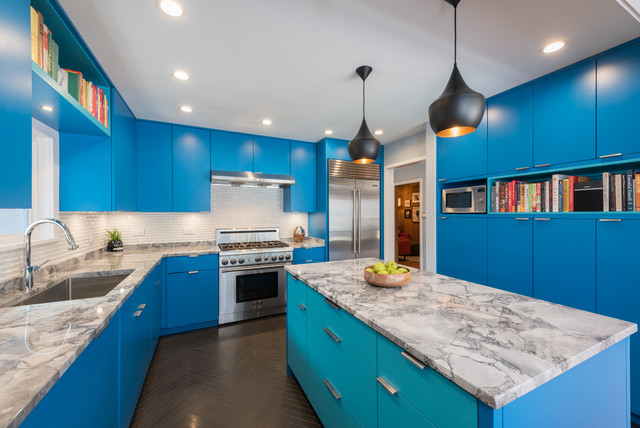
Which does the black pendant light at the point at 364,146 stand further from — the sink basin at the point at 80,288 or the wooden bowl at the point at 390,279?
the sink basin at the point at 80,288

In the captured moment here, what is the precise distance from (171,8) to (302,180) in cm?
277

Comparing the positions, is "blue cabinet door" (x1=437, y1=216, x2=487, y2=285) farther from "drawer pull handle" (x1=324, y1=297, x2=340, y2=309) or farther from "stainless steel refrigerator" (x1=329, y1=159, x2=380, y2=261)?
"drawer pull handle" (x1=324, y1=297, x2=340, y2=309)

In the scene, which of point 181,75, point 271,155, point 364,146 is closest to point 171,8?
point 181,75

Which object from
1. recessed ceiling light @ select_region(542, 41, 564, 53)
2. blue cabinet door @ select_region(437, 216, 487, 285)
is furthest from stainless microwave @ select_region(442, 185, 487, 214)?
recessed ceiling light @ select_region(542, 41, 564, 53)

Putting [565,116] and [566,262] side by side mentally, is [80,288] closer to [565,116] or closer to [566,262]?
[566,262]

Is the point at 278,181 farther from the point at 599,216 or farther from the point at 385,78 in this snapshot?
the point at 599,216

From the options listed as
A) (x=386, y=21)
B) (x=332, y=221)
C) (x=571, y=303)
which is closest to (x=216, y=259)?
(x=332, y=221)

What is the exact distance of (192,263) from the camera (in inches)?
122

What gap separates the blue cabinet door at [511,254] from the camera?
7.76 feet

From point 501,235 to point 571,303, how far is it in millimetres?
728

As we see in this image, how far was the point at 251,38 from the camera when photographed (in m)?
1.74

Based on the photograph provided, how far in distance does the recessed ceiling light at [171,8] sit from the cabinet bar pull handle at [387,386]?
211 cm

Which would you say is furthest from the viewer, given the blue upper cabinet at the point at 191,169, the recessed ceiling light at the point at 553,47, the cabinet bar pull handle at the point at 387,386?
the blue upper cabinet at the point at 191,169

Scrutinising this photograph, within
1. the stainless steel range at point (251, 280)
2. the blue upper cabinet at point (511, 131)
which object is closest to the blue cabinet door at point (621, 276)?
the blue upper cabinet at point (511, 131)
